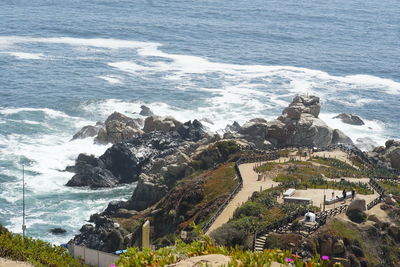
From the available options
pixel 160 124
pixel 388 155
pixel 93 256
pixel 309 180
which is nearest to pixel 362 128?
pixel 388 155

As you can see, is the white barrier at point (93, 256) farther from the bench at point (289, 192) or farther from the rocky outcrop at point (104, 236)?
the bench at point (289, 192)

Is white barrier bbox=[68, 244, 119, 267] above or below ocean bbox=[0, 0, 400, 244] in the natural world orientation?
above

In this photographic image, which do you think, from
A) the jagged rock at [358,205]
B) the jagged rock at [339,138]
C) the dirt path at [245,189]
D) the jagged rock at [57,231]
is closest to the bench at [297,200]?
the dirt path at [245,189]

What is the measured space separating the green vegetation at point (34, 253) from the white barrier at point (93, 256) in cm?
244

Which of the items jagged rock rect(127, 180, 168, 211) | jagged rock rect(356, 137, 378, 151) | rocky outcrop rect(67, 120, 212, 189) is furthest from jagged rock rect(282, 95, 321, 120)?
jagged rock rect(127, 180, 168, 211)

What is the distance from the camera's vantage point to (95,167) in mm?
82938

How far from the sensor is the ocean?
83125mm

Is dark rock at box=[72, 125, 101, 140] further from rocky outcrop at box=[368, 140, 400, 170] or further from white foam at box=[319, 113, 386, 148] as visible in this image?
rocky outcrop at box=[368, 140, 400, 170]

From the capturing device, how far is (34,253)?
107 ft

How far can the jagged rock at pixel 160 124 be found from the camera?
9619cm

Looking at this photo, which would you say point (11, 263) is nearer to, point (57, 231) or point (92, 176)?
point (57, 231)

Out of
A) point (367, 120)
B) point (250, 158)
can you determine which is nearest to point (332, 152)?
point (250, 158)

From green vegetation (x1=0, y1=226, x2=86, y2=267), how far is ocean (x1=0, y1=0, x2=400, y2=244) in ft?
100

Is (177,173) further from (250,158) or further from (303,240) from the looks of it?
(303,240)
